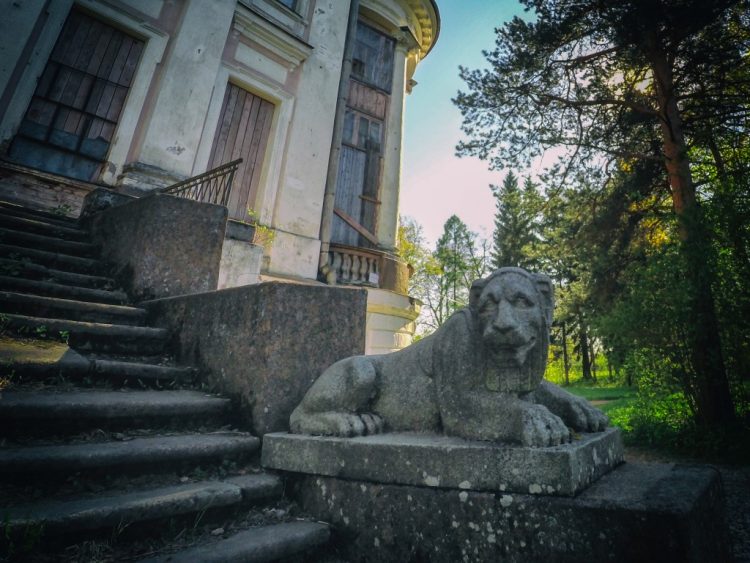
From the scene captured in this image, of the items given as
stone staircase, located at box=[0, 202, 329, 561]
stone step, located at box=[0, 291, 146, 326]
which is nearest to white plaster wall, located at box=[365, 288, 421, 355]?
stone step, located at box=[0, 291, 146, 326]

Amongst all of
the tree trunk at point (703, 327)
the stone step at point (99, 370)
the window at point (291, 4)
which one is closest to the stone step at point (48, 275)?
the stone step at point (99, 370)

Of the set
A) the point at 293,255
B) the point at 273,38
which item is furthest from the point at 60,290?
the point at 273,38

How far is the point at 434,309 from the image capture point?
104 ft

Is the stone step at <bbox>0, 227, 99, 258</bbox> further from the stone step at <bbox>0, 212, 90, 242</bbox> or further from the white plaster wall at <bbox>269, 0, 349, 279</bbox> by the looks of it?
the white plaster wall at <bbox>269, 0, 349, 279</bbox>

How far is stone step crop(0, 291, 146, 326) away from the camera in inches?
124

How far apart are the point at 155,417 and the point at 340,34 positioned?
11466mm

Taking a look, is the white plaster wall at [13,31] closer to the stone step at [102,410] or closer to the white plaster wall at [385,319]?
the stone step at [102,410]

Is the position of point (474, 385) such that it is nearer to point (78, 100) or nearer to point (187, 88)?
point (187, 88)

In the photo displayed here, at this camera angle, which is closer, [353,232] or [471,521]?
[471,521]

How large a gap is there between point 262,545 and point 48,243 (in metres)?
4.42

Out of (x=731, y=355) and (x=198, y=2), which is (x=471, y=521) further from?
(x=198, y=2)

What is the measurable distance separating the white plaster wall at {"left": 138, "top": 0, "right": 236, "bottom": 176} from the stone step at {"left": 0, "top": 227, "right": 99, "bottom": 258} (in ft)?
10.9

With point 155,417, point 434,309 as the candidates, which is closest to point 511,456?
point 155,417

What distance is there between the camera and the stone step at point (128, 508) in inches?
60.7
